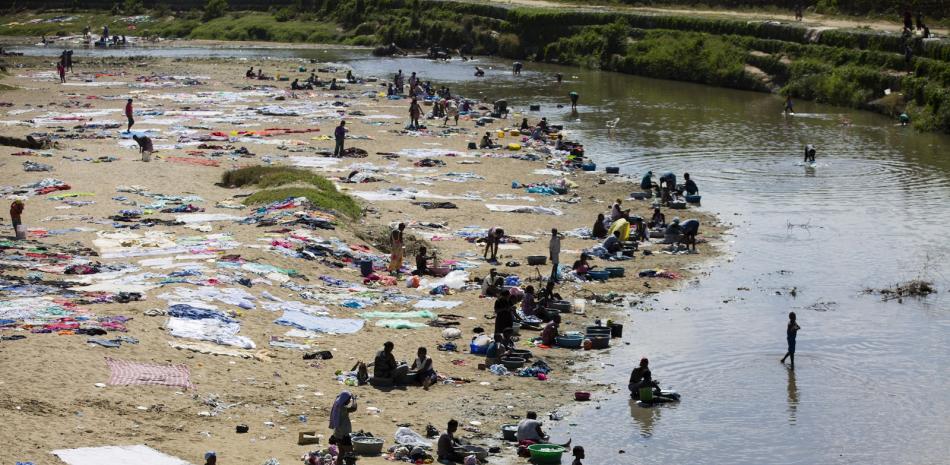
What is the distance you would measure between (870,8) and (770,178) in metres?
34.8

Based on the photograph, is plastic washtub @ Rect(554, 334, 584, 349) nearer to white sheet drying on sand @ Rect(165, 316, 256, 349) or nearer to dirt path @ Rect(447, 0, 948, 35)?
white sheet drying on sand @ Rect(165, 316, 256, 349)

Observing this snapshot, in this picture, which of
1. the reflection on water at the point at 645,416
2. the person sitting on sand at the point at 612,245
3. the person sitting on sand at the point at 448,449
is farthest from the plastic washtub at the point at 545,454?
the person sitting on sand at the point at 612,245

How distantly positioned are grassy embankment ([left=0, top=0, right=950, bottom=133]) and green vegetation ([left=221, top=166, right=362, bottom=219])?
93.2ft

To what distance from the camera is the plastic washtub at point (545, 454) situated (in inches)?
674

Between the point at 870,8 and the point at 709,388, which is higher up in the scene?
the point at 870,8

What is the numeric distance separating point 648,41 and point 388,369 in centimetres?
5968

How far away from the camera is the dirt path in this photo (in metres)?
66.2

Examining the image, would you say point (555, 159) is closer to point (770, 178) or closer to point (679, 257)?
point (770, 178)

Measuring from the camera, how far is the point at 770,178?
132 feet

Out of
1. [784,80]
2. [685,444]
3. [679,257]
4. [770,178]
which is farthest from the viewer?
[784,80]

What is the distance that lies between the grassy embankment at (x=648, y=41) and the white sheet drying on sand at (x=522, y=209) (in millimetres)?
23379

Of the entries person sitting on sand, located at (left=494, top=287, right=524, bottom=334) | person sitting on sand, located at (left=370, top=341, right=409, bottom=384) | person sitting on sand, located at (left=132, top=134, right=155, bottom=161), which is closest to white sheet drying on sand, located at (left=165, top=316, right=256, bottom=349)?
person sitting on sand, located at (left=370, top=341, right=409, bottom=384)

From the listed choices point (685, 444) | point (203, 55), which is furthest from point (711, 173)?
point (203, 55)

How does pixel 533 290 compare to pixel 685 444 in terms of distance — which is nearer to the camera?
pixel 685 444
